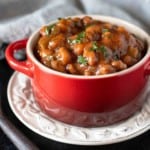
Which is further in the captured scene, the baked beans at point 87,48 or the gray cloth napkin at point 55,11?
the gray cloth napkin at point 55,11

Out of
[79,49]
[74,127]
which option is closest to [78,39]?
[79,49]

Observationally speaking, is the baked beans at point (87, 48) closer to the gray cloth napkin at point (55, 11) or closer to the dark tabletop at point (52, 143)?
the dark tabletop at point (52, 143)

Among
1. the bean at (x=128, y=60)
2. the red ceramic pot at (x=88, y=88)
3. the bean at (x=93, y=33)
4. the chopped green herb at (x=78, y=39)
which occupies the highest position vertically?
the bean at (x=93, y=33)

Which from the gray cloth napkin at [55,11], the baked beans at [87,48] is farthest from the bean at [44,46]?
the gray cloth napkin at [55,11]

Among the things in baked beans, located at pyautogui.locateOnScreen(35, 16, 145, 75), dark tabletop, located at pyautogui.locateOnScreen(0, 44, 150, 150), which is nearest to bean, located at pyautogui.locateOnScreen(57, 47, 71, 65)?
baked beans, located at pyautogui.locateOnScreen(35, 16, 145, 75)

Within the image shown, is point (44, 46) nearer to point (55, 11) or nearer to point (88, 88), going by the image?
point (88, 88)

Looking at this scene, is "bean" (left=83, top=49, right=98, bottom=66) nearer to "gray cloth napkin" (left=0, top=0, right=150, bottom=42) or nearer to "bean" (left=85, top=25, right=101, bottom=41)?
Result: "bean" (left=85, top=25, right=101, bottom=41)
